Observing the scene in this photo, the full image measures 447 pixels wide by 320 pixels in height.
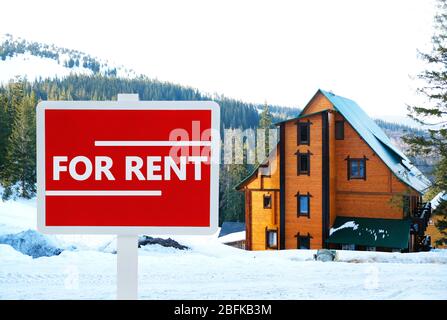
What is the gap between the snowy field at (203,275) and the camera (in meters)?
1.73

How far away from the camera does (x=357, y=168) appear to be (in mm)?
3363

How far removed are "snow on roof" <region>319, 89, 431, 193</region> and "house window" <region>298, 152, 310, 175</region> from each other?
469 millimetres

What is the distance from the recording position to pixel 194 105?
0.86 metres

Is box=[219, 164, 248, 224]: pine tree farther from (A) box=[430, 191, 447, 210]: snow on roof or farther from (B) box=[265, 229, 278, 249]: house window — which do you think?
(A) box=[430, 191, 447, 210]: snow on roof

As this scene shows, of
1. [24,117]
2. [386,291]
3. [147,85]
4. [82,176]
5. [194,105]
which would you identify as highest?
[147,85]

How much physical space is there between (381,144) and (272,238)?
3.95 ft

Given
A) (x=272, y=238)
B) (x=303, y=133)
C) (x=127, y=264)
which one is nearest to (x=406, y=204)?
(x=303, y=133)

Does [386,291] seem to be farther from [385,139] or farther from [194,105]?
[385,139]

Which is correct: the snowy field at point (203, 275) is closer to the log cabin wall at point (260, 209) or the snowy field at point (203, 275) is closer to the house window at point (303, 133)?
the log cabin wall at point (260, 209)

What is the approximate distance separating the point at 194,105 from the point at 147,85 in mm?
1646

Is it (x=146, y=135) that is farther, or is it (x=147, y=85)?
(x=147, y=85)

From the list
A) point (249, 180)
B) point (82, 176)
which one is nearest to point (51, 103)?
point (82, 176)

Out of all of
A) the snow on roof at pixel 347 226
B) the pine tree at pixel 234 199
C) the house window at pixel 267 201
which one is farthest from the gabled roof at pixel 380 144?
the pine tree at pixel 234 199

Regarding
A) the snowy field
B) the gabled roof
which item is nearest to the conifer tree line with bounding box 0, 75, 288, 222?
the snowy field
